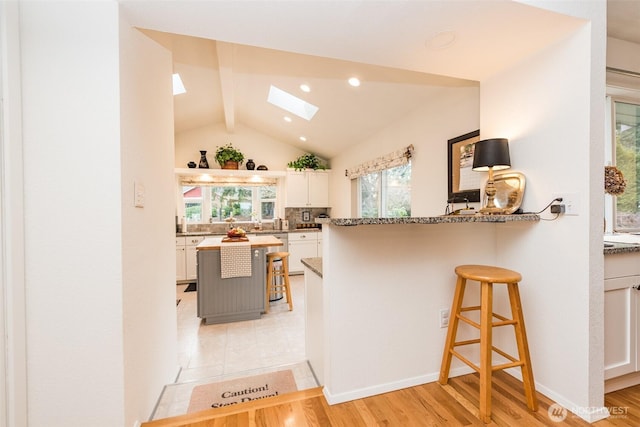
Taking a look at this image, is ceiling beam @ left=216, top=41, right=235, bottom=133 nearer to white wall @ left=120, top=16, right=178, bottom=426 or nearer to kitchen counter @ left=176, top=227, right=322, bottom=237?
white wall @ left=120, top=16, right=178, bottom=426

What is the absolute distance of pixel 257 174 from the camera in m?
5.36

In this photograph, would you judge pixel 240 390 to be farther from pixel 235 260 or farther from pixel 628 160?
pixel 628 160

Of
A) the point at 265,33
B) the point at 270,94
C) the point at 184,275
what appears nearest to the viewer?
the point at 265,33

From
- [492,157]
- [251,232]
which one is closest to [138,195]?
[492,157]

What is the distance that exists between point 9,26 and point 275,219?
4828 millimetres

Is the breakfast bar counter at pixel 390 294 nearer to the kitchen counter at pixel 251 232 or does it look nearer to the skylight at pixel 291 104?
the skylight at pixel 291 104

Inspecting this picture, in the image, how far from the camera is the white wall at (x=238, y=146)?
516 centimetres

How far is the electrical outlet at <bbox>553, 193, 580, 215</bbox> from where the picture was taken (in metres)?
1.45

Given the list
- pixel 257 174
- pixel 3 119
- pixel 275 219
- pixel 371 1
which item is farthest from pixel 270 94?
pixel 3 119

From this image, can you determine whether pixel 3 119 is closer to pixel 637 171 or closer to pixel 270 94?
pixel 270 94

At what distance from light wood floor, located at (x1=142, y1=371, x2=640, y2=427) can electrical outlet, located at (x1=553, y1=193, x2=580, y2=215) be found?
1.09 meters

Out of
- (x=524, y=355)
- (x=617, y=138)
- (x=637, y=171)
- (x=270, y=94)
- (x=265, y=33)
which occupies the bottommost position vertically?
(x=524, y=355)

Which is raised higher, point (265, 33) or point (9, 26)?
point (265, 33)

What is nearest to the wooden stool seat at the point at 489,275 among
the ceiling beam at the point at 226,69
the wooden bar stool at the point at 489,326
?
the wooden bar stool at the point at 489,326
